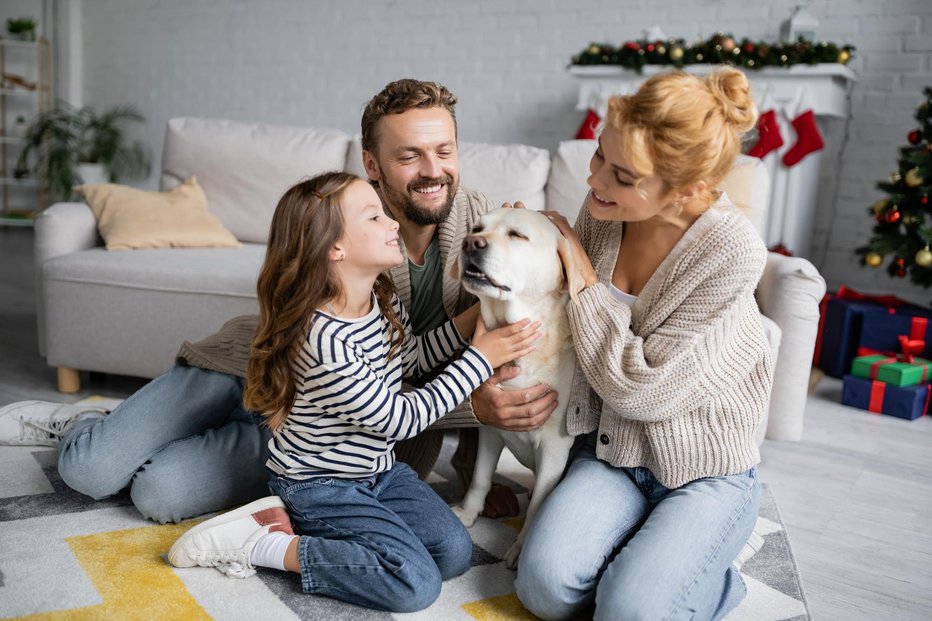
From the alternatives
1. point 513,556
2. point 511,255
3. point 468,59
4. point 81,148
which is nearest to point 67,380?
point 513,556

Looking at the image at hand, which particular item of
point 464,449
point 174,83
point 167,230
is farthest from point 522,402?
point 174,83

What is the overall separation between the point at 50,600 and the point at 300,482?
49cm

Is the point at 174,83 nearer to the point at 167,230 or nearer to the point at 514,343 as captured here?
the point at 167,230

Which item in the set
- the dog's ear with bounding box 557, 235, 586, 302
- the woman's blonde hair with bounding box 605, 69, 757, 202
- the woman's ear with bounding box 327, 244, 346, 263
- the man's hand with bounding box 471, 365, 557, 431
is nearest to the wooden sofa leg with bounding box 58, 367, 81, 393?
the woman's ear with bounding box 327, 244, 346, 263

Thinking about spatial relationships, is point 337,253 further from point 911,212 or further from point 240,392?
point 911,212

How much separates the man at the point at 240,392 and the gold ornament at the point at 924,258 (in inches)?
93.3

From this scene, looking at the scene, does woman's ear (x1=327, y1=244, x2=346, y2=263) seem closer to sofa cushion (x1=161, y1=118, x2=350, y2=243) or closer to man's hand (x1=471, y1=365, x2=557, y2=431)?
man's hand (x1=471, y1=365, x2=557, y2=431)

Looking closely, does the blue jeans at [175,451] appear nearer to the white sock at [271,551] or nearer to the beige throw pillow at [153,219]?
the white sock at [271,551]

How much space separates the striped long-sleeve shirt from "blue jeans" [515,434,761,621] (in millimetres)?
309

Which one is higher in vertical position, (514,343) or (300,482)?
(514,343)

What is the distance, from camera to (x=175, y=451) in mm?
1890

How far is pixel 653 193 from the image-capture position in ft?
5.03

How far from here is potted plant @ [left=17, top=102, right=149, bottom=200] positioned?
6.86 m

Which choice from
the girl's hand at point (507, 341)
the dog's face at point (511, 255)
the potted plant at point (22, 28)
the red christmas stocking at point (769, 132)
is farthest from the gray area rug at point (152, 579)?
the potted plant at point (22, 28)
